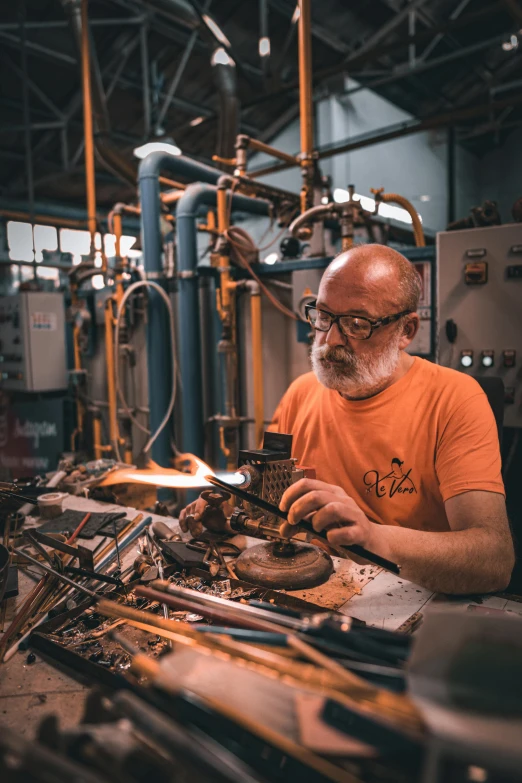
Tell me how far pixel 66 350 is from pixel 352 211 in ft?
12.2

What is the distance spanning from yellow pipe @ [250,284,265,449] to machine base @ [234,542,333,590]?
2391mm

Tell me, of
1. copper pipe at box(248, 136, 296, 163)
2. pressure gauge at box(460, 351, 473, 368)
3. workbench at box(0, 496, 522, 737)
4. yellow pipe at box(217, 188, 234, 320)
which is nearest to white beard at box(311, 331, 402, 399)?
workbench at box(0, 496, 522, 737)

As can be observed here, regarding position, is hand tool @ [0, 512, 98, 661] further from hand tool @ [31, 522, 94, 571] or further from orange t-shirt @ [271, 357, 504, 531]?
orange t-shirt @ [271, 357, 504, 531]

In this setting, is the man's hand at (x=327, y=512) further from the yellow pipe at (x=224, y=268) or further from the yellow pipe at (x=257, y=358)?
the yellow pipe at (x=224, y=268)

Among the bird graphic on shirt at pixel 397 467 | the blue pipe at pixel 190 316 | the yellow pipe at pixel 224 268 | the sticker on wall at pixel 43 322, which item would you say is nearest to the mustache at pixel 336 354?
the bird graphic on shirt at pixel 397 467

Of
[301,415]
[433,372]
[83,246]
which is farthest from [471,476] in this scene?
[83,246]

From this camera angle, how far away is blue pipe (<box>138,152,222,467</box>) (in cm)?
404

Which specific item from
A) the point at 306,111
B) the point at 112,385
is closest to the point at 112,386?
the point at 112,385

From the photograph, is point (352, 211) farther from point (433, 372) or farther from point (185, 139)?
point (185, 139)

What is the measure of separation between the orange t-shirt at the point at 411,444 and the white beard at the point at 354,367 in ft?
0.21

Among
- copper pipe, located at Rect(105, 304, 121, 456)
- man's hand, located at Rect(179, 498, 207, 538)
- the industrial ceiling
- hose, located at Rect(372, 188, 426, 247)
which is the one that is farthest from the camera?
the industrial ceiling

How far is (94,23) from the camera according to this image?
217 inches

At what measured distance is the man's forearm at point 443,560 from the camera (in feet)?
4.06

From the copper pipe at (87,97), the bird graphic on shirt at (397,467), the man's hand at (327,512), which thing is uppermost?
the copper pipe at (87,97)
